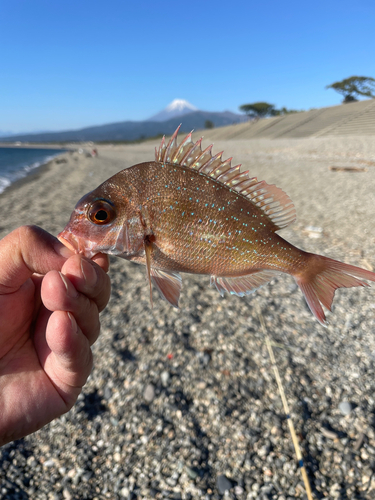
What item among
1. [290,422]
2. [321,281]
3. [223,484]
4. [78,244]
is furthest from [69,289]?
[290,422]

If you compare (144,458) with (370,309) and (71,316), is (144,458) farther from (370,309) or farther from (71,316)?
(370,309)

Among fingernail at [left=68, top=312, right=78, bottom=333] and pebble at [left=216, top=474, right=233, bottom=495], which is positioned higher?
fingernail at [left=68, top=312, right=78, bottom=333]

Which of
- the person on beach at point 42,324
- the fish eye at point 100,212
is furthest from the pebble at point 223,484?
the fish eye at point 100,212

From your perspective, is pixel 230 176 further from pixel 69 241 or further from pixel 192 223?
pixel 69 241

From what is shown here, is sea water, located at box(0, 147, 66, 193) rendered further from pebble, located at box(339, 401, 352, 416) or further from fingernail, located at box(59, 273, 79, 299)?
pebble, located at box(339, 401, 352, 416)

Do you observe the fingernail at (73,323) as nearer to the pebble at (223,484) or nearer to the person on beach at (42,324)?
the person on beach at (42,324)

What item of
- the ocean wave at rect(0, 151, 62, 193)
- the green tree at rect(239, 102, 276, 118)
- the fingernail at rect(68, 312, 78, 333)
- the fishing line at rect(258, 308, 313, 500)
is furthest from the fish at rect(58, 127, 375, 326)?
the green tree at rect(239, 102, 276, 118)

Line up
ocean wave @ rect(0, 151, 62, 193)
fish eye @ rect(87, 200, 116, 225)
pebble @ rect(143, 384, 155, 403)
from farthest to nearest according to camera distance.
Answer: ocean wave @ rect(0, 151, 62, 193), pebble @ rect(143, 384, 155, 403), fish eye @ rect(87, 200, 116, 225)

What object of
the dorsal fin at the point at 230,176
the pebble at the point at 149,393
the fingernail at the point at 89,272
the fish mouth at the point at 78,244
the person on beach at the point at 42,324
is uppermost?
the dorsal fin at the point at 230,176
